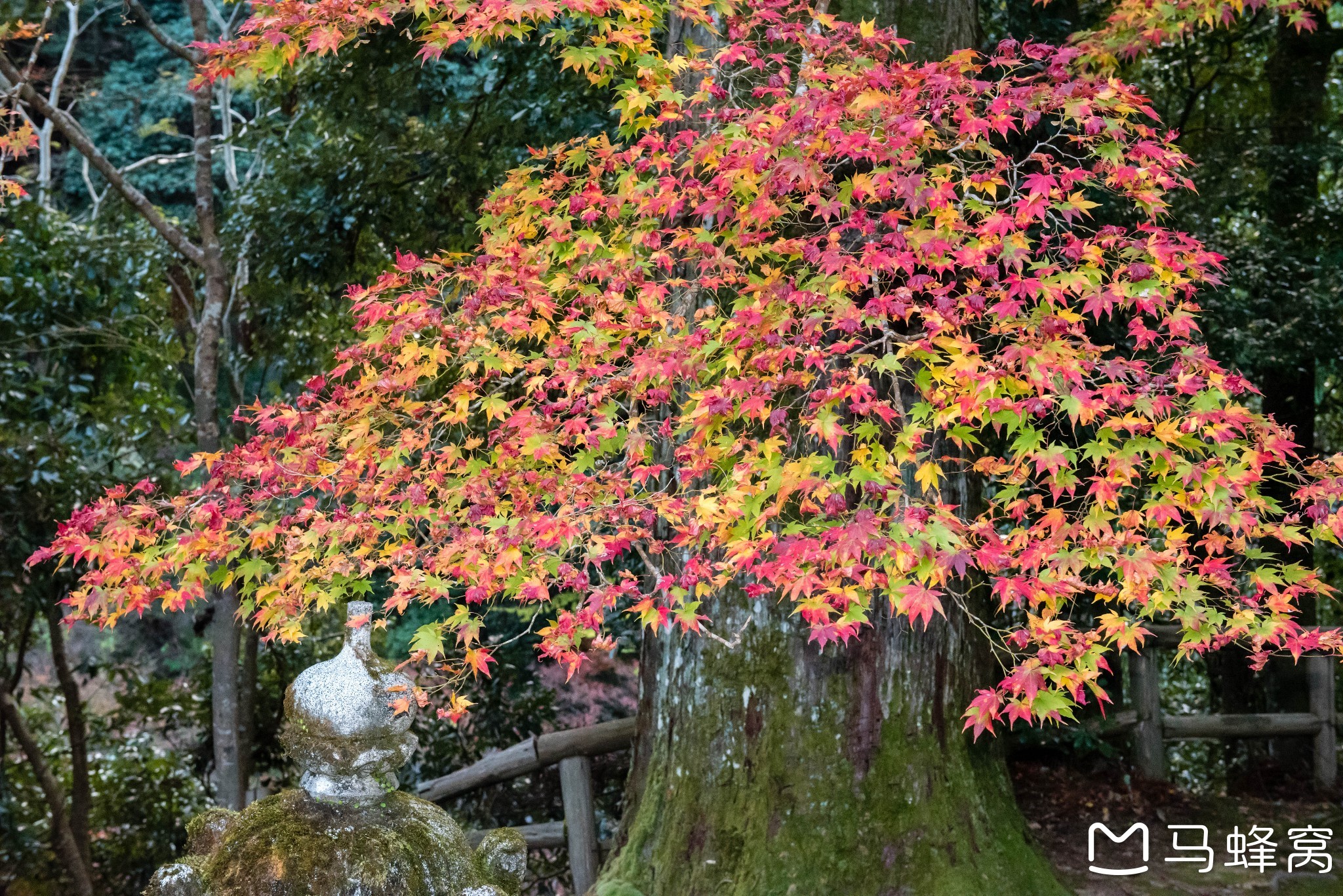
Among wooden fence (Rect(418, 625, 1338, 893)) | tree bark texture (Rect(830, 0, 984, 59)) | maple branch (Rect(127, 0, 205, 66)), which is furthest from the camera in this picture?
wooden fence (Rect(418, 625, 1338, 893))

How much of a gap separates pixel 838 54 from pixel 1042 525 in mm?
1911

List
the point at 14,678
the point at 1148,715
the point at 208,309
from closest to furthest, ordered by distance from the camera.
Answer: the point at 208,309
the point at 1148,715
the point at 14,678

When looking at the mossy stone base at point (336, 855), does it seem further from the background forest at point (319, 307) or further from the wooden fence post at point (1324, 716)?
the wooden fence post at point (1324, 716)

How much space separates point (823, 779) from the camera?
4.41 m

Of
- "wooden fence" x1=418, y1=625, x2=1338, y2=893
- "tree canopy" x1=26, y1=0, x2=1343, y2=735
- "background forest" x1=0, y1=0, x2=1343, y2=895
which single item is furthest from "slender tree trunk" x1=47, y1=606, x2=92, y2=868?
"tree canopy" x1=26, y1=0, x2=1343, y2=735

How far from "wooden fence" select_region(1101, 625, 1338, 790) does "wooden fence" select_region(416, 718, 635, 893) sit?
9.69 ft

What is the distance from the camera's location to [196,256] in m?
5.59

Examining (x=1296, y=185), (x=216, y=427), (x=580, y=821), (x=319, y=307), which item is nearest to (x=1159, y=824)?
(x=580, y=821)

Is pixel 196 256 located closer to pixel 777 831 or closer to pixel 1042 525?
pixel 777 831

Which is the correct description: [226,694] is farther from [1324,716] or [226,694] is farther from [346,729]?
[1324,716]

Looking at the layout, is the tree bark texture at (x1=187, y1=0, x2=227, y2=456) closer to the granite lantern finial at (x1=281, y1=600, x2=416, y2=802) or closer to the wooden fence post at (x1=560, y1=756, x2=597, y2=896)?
the wooden fence post at (x1=560, y1=756, x2=597, y2=896)

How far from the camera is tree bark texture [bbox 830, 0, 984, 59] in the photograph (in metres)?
4.73

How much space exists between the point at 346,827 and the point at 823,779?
7.44 feet

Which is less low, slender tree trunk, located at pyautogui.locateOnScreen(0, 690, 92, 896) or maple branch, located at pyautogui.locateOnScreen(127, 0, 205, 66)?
maple branch, located at pyautogui.locateOnScreen(127, 0, 205, 66)
